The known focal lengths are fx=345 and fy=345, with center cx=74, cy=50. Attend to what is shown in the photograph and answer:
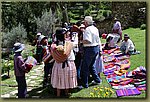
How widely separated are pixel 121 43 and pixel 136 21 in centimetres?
76

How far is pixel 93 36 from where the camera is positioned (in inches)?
264

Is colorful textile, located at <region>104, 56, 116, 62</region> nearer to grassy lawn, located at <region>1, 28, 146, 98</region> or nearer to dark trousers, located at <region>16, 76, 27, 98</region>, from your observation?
grassy lawn, located at <region>1, 28, 146, 98</region>

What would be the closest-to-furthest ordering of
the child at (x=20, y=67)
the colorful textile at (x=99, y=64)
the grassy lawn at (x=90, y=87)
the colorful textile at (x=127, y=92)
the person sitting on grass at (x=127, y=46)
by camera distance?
the child at (x=20, y=67) < the colorful textile at (x=127, y=92) < the grassy lawn at (x=90, y=87) < the colorful textile at (x=99, y=64) < the person sitting on grass at (x=127, y=46)

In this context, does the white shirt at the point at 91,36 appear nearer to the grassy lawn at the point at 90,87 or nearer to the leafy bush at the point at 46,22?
the grassy lawn at the point at 90,87

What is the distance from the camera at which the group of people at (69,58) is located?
632 centimetres

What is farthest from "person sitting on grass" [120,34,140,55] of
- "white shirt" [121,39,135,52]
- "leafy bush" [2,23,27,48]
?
"leafy bush" [2,23,27,48]

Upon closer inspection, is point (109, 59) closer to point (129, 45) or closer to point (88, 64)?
point (129, 45)

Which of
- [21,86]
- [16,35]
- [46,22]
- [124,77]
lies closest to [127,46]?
[124,77]

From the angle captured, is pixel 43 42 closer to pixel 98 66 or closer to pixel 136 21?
pixel 98 66

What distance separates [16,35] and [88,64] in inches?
95.8

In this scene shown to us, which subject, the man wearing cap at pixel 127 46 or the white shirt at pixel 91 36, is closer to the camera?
the white shirt at pixel 91 36

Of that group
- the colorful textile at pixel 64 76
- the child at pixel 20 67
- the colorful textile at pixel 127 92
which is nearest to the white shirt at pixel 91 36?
the colorful textile at pixel 64 76

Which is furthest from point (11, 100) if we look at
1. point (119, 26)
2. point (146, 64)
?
point (119, 26)

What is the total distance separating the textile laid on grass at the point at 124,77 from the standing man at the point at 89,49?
0.53 m
